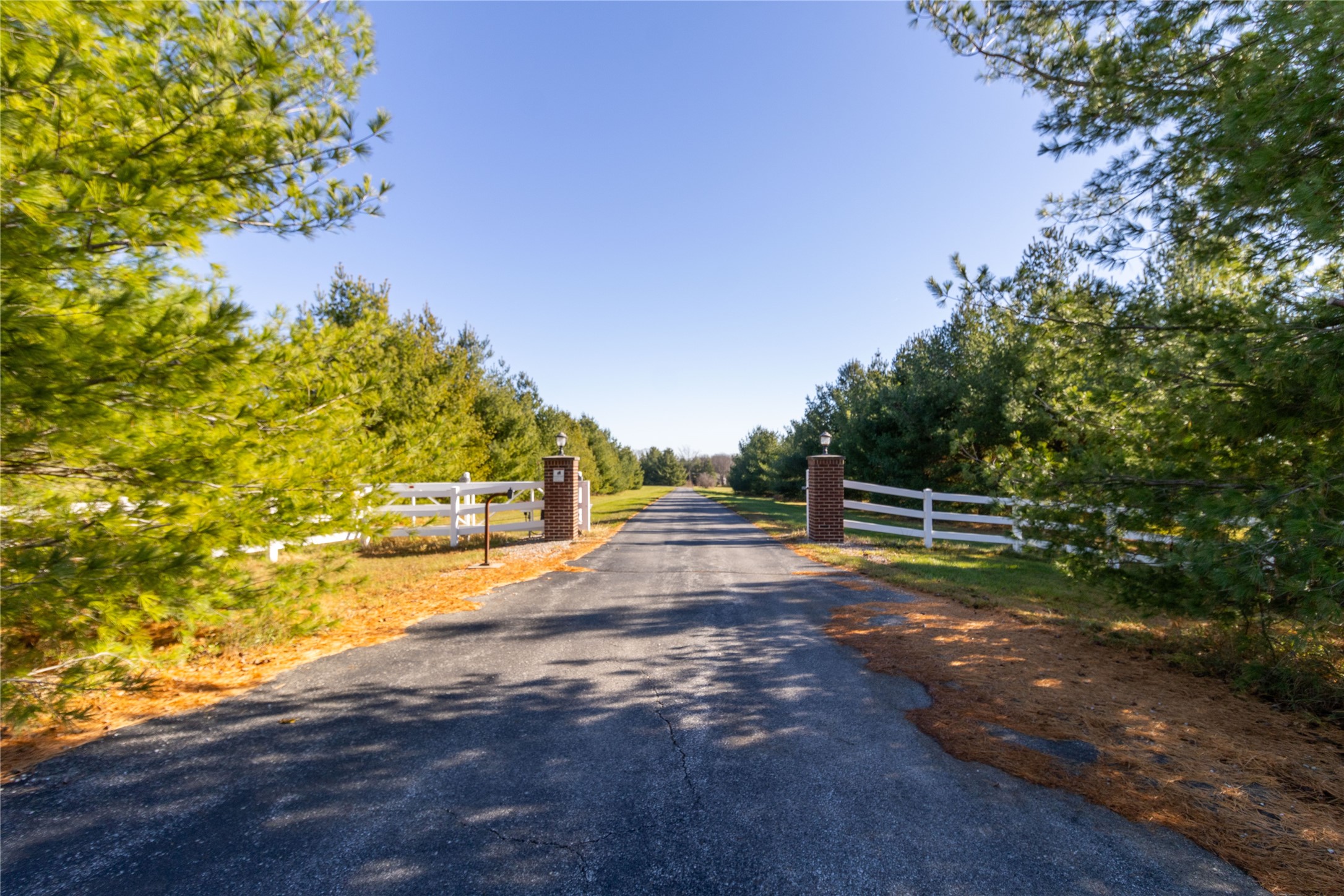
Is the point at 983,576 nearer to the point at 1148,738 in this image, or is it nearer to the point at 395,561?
the point at 1148,738

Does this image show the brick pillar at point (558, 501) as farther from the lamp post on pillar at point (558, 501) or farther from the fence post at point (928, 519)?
the fence post at point (928, 519)

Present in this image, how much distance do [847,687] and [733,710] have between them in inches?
39.8

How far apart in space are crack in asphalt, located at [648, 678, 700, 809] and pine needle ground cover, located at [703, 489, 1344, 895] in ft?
5.26

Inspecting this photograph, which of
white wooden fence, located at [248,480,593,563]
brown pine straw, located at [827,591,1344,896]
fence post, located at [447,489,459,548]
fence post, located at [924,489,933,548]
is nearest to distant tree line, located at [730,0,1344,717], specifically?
A: brown pine straw, located at [827,591,1344,896]

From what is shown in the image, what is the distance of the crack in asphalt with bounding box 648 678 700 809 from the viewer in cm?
280

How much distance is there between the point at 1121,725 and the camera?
3.61 m

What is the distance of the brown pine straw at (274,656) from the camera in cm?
338

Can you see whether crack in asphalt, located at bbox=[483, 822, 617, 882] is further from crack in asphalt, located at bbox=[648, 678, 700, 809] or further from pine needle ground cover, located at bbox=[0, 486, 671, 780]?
pine needle ground cover, located at bbox=[0, 486, 671, 780]

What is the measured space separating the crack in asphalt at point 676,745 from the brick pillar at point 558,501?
29.1 feet

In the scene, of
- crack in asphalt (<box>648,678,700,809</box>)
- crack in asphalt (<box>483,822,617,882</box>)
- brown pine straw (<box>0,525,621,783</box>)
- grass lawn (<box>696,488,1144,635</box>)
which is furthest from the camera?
grass lawn (<box>696,488,1144,635</box>)

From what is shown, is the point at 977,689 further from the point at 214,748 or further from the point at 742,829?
the point at 214,748

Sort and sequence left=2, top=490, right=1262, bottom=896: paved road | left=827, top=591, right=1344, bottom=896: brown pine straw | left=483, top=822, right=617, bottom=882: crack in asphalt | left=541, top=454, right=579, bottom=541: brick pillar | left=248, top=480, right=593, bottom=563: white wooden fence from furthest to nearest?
left=541, top=454, right=579, bottom=541: brick pillar → left=248, top=480, right=593, bottom=563: white wooden fence → left=827, top=591, right=1344, bottom=896: brown pine straw → left=483, top=822, right=617, bottom=882: crack in asphalt → left=2, top=490, right=1262, bottom=896: paved road

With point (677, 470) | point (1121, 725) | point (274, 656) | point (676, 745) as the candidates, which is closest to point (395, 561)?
point (274, 656)

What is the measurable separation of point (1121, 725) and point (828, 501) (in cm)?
913
